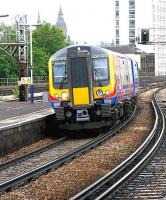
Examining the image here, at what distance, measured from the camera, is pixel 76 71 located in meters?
18.4

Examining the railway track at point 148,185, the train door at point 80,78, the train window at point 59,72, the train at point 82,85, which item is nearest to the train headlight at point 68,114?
the train at point 82,85

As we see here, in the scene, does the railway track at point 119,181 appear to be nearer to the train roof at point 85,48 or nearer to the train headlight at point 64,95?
the train headlight at point 64,95

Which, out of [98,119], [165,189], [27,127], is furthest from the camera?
[98,119]

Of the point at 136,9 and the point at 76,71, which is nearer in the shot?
the point at 76,71

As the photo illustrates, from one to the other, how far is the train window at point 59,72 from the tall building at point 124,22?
130 m

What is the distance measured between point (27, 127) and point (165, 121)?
298 inches

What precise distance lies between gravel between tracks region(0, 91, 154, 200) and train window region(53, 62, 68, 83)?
2924mm

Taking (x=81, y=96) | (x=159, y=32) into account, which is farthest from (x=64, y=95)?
(x=159, y=32)

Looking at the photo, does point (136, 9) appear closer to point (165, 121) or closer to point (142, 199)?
point (165, 121)

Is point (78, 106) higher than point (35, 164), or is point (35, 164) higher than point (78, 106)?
point (78, 106)

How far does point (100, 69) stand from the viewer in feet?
61.0

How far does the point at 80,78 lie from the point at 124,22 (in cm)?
13181

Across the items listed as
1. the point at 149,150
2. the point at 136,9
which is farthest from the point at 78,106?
the point at 136,9

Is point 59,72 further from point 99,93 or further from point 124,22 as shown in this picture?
point 124,22
